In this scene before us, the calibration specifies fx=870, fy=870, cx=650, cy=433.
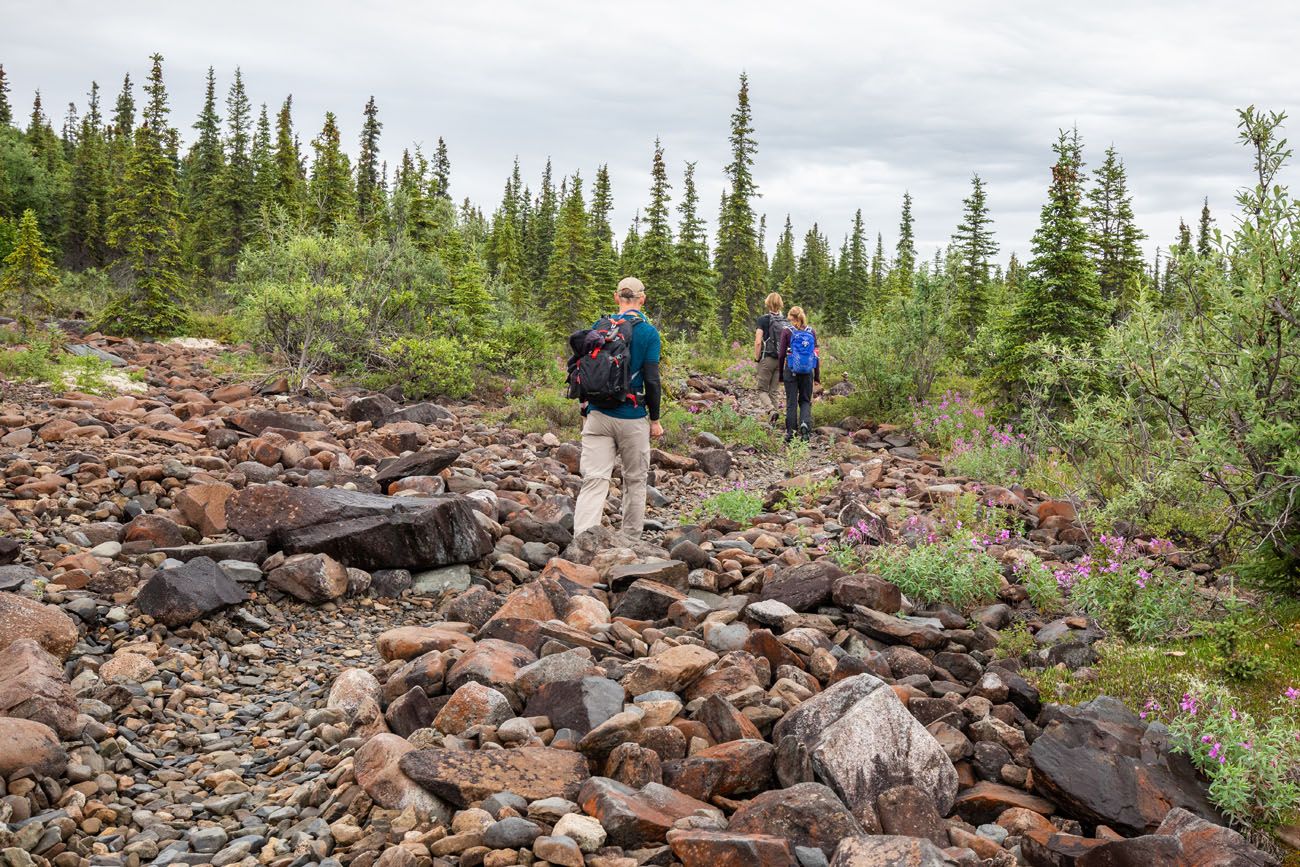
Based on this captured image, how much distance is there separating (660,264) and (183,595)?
2862cm

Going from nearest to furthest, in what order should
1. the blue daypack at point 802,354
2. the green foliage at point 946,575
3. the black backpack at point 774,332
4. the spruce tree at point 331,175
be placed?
1. the green foliage at point 946,575
2. the blue daypack at point 802,354
3. the black backpack at point 774,332
4. the spruce tree at point 331,175

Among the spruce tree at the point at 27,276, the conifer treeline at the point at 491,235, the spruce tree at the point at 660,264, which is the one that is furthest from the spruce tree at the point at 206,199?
the spruce tree at the point at 660,264

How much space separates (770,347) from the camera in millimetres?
16125

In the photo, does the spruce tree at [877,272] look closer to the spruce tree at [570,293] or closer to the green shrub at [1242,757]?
the spruce tree at [570,293]

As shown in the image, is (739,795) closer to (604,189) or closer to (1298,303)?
(1298,303)

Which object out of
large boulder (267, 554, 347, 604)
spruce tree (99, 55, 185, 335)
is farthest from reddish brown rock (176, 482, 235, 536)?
spruce tree (99, 55, 185, 335)

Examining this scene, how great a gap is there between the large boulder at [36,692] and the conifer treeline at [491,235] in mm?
7490

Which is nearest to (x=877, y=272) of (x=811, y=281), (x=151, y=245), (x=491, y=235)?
(x=811, y=281)

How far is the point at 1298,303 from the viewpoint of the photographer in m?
5.37

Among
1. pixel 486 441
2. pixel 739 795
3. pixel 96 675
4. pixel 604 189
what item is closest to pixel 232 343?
pixel 486 441

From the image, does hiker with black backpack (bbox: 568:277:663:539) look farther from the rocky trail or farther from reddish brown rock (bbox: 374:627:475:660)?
reddish brown rock (bbox: 374:627:475:660)

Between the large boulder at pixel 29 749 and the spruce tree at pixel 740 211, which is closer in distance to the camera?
the large boulder at pixel 29 749

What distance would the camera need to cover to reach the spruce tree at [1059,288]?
15367mm

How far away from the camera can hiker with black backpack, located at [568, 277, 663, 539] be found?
8.24 meters
